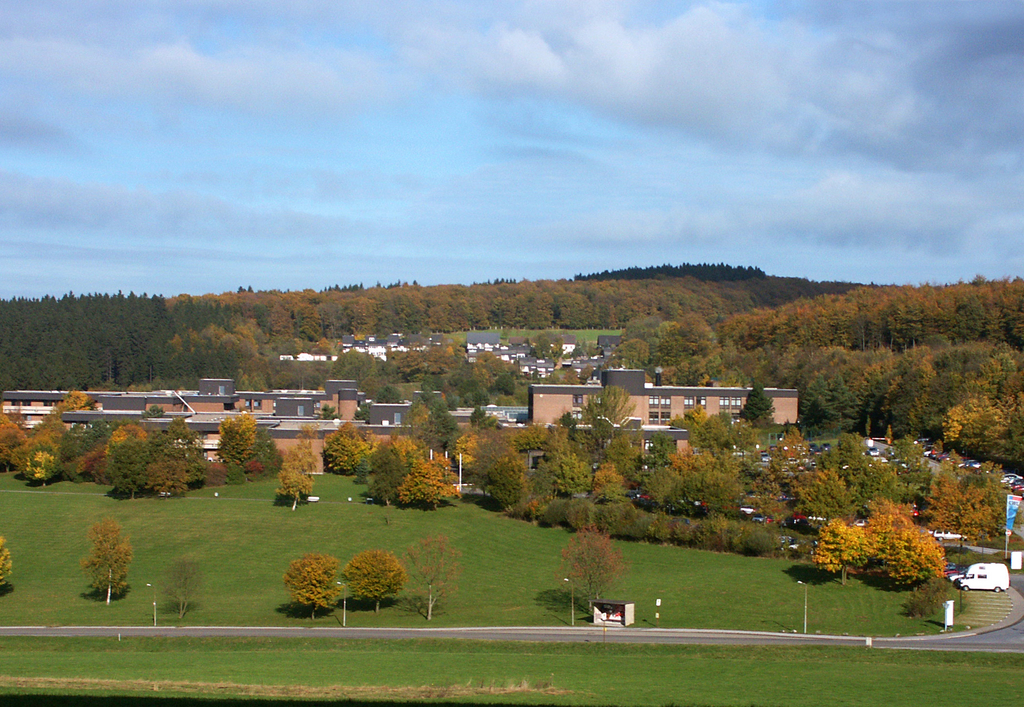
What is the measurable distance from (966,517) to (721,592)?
16144 mm

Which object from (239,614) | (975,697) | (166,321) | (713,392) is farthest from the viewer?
(166,321)

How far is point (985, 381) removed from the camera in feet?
A: 260

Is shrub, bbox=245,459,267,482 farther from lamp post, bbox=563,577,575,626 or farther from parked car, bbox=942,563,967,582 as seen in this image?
parked car, bbox=942,563,967,582

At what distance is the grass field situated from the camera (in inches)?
973

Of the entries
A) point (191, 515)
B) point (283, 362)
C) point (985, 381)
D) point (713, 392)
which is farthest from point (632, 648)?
point (283, 362)

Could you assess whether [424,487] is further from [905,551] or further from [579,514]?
[905,551]

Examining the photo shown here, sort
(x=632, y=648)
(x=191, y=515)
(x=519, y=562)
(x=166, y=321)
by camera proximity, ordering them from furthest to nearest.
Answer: (x=166, y=321), (x=191, y=515), (x=519, y=562), (x=632, y=648)

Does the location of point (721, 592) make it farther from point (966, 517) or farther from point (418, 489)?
point (418, 489)

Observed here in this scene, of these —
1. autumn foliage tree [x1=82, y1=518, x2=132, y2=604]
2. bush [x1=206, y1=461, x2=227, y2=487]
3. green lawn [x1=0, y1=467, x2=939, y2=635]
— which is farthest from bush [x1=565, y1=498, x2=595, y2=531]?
bush [x1=206, y1=461, x2=227, y2=487]

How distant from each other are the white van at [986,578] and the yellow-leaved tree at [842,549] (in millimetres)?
4883

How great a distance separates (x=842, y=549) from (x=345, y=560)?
2797 centimetres

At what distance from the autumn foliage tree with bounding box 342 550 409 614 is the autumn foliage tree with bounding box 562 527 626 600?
861 cm

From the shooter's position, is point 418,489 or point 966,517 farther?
point 418,489

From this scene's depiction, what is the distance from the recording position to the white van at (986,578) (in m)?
44.0
